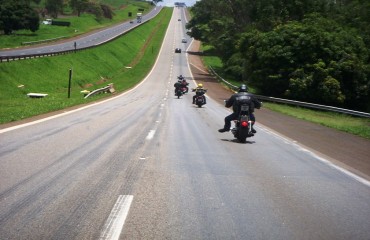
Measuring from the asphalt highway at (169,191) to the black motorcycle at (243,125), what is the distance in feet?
1.96

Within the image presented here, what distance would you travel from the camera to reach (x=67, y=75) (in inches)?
2088

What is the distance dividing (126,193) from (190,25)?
10278cm

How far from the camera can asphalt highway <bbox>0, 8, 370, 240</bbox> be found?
17.6ft

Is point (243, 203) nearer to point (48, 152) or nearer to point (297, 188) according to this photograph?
point (297, 188)

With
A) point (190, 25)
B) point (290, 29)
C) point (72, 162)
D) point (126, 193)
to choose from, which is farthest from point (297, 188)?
point (190, 25)

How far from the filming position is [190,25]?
106938 mm

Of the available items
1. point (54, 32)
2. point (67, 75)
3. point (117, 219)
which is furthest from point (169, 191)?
point (54, 32)

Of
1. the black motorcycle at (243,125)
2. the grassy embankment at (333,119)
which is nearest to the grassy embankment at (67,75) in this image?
the black motorcycle at (243,125)

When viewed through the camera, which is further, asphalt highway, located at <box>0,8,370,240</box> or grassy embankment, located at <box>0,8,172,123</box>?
grassy embankment, located at <box>0,8,172,123</box>

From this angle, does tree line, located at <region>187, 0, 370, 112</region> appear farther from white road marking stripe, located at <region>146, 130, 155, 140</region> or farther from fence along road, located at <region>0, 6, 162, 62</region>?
white road marking stripe, located at <region>146, 130, 155, 140</region>

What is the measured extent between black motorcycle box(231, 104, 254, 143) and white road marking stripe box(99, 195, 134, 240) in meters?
7.56

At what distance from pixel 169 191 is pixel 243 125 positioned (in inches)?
276

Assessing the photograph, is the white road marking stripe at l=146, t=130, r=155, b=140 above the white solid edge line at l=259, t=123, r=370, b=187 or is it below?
below

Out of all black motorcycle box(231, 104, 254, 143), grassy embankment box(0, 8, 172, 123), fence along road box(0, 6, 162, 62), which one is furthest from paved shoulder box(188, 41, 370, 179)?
fence along road box(0, 6, 162, 62)
